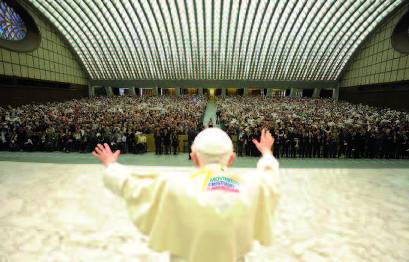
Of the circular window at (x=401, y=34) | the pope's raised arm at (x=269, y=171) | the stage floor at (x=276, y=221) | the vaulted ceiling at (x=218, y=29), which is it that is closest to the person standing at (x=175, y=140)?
the stage floor at (x=276, y=221)

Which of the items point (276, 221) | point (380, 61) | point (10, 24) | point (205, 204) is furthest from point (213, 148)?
point (380, 61)

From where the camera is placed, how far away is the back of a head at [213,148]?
61.2 inches

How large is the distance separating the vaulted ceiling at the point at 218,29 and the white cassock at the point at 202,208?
1472 inches

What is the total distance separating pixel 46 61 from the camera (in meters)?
35.0

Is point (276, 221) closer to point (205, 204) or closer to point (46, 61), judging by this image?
point (205, 204)

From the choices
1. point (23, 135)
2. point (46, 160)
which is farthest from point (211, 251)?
point (23, 135)

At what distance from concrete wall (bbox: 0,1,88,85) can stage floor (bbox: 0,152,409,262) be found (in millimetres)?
26995

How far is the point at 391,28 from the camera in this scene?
32.8 metres

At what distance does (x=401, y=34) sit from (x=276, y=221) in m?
40.2

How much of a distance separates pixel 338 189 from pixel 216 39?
42955 millimetres

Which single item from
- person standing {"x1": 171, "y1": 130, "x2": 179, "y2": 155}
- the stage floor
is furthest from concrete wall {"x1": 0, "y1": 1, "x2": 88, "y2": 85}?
the stage floor

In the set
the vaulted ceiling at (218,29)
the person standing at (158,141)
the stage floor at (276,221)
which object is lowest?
the stage floor at (276,221)

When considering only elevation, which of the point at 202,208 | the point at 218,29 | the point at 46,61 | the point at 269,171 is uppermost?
the point at 218,29

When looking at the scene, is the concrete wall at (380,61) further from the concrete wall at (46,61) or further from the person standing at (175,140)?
the concrete wall at (46,61)
